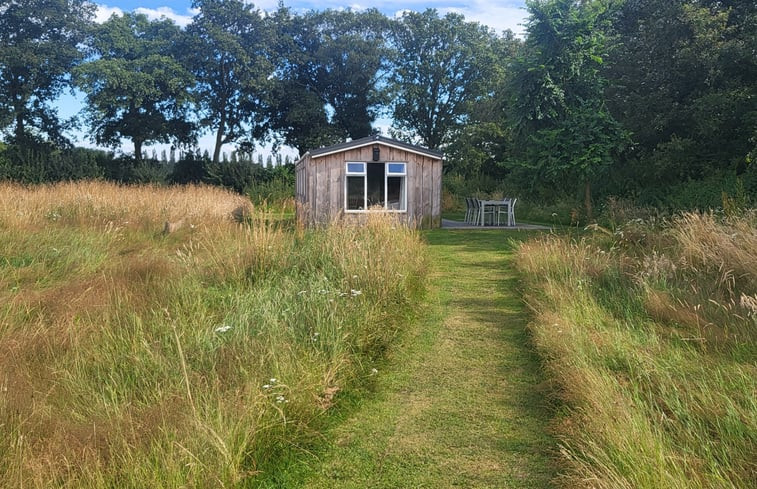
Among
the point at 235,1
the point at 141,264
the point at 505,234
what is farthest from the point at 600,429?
the point at 235,1

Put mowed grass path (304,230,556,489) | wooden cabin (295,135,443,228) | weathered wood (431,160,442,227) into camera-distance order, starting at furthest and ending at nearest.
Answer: weathered wood (431,160,442,227)
wooden cabin (295,135,443,228)
mowed grass path (304,230,556,489)

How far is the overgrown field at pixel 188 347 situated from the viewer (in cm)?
238

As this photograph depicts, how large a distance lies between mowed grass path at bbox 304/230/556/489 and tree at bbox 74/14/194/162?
2927 centimetres

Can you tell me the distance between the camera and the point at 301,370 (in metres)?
3.26

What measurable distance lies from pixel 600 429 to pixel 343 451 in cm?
129

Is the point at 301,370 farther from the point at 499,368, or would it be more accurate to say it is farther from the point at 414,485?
the point at 499,368

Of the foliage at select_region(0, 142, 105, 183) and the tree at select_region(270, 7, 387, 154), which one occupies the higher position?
the tree at select_region(270, 7, 387, 154)

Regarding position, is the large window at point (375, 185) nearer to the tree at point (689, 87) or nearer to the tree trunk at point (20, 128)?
the tree at point (689, 87)

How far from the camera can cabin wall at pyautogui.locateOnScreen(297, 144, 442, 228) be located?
15.1m

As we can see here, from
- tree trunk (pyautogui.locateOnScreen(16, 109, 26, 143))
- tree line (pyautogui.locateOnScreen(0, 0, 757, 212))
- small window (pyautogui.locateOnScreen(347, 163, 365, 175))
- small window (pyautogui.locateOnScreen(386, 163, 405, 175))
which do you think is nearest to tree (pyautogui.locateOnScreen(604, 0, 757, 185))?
tree line (pyautogui.locateOnScreen(0, 0, 757, 212))

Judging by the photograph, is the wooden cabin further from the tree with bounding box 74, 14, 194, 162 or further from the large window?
the tree with bounding box 74, 14, 194, 162

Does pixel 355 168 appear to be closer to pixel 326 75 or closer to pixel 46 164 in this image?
pixel 46 164

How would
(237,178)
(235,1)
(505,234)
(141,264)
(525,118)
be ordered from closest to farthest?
(141,264)
(505,234)
(525,118)
(237,178)
(235,1)

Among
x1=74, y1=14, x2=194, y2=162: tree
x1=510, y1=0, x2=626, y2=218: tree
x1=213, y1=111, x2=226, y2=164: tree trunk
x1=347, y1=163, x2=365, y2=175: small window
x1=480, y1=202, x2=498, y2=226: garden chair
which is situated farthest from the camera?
x1=213, y1=111, x2=226, y2=164: tree trunk
